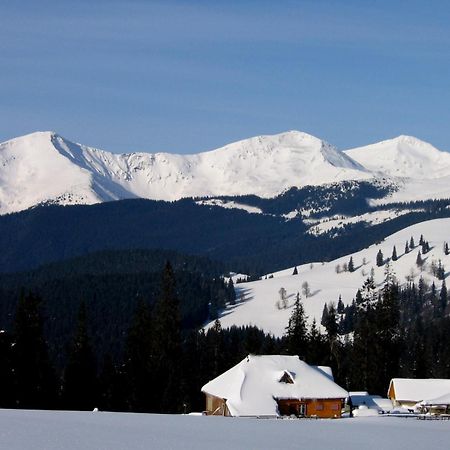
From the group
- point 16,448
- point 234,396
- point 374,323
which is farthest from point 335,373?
point 16,448

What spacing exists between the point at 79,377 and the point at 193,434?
44.1 meters

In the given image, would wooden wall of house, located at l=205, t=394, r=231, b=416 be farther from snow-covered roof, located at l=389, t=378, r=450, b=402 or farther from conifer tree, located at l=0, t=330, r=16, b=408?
snow-covered roof, located at l=389, t=378, r=450, b=402

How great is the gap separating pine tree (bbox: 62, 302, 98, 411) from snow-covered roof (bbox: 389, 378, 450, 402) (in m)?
30.2

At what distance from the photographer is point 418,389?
309 ft

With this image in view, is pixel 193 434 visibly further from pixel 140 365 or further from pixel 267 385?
pixel 140 365

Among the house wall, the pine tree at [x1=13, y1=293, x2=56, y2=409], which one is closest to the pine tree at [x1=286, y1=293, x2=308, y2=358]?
the house wall

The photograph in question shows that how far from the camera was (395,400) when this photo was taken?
90.8m

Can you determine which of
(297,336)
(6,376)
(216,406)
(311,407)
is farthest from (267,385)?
(297,336)

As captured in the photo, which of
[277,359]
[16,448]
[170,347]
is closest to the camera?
[16,448]

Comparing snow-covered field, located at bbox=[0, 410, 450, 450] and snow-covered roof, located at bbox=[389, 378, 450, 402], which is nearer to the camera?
snow-covered field, located at bbox=[0, 410, 450, 450]

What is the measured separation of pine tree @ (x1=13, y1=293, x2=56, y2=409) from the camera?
69500 mm

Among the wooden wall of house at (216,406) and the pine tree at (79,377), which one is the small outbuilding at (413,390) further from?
the pine tree at (79,377)

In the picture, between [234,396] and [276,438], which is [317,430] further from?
[234,396]

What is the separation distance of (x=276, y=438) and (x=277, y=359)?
124 ft
